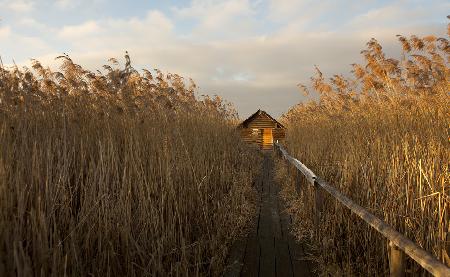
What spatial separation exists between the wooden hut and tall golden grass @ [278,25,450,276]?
1768cm

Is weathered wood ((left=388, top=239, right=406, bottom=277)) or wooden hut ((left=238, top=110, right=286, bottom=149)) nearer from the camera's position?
weathered wood ((left=388, top=239, right=406, bottom=277))

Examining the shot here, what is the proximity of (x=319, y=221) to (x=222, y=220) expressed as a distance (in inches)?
46.6

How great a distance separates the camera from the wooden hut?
85.4 ft

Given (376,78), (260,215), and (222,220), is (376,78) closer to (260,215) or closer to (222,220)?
(260,215)

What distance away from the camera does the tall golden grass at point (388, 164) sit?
135 inches

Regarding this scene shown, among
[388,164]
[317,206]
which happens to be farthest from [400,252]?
[317,206]

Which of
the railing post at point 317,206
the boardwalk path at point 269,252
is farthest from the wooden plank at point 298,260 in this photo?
the railing post at point 317,206

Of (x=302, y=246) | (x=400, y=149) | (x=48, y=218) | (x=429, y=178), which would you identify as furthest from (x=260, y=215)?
(x=48, y=218)

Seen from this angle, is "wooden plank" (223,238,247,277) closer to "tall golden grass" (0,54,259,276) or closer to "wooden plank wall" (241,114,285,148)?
"tall golden grass" (0,54,259,276)

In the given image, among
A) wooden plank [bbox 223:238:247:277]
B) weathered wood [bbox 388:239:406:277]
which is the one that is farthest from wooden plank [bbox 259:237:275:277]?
weathered wood [bbox 388:239:406:277]

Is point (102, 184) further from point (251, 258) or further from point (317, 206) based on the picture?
point (317, 206)

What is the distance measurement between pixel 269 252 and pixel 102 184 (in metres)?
2.72

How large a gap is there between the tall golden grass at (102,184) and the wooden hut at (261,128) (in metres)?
19.8

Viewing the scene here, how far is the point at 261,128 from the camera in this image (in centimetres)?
2639
